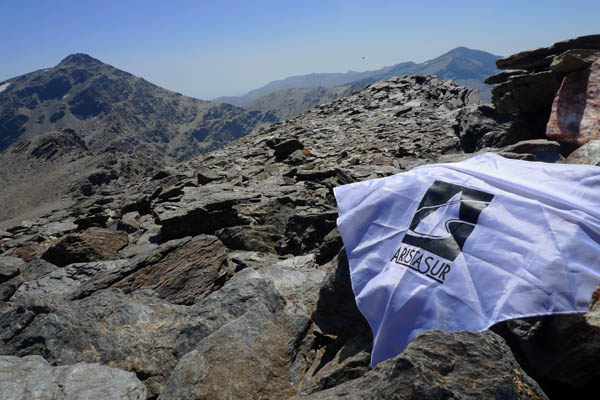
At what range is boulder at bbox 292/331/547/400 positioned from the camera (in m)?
2.17

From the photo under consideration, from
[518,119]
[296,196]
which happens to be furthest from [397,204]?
[518,119]

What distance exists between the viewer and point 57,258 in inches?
355

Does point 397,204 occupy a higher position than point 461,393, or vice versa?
point 397,204

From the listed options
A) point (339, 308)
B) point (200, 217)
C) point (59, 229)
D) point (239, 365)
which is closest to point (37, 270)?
point (200, 217)

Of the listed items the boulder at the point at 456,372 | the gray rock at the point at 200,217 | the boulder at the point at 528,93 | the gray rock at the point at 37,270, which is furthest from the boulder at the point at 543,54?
the gray rock at the point at 37,270

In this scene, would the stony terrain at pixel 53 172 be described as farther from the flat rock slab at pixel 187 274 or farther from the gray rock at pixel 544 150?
the gray rock at pixel 544 150

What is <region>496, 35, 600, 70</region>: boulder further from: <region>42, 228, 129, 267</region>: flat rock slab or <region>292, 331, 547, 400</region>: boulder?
<region>42, 228, 129, 267</region>: flat rock slab

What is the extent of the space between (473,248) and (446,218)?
20.2 inches

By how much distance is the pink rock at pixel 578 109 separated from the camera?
278 inches

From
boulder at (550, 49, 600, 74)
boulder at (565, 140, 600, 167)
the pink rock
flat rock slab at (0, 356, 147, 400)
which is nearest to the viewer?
flat rock slab at (0, 356, 147, 400)

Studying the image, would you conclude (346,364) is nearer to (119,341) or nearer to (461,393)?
(461,393)

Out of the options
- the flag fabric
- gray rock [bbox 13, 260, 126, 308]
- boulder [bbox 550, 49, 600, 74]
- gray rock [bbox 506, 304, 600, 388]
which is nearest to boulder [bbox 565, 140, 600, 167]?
the flag fabric

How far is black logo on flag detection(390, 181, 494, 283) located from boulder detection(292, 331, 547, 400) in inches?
43.2

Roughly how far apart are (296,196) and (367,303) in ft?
25.1
